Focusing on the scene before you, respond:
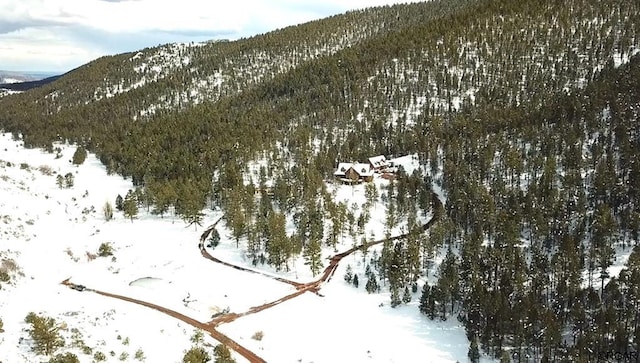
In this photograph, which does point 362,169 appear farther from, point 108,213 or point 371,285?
point 108,213

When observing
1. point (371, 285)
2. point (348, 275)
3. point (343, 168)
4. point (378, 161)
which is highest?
point (378, 161)

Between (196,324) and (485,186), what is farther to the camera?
(485,186)

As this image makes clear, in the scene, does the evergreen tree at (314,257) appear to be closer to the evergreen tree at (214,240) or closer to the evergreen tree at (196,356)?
the evergreen tree at (214,240)

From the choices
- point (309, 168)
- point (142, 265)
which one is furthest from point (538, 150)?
point (142, 265)

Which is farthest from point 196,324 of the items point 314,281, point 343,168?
point 343,168

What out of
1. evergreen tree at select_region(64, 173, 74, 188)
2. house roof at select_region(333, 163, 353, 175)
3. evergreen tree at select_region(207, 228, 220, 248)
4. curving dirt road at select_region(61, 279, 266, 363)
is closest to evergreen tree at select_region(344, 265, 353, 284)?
curving dirt road at select_region(61, 279, 266, 363)

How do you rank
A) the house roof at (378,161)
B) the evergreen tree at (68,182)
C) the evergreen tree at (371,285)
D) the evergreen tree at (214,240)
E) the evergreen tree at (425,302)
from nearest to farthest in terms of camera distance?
the evergreen tree at (425,302) < the evergreen tree at (371,285) < the evergreen tree at (214,240) < the house roof at (378,161) < the evergreen tree at (68,182)

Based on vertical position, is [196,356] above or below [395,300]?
above

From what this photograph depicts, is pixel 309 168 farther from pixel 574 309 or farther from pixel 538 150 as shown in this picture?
pixel 574 309

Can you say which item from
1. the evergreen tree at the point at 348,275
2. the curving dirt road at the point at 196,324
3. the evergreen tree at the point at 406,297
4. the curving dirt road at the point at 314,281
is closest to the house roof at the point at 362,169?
the curving dirt road at the point at 314,281

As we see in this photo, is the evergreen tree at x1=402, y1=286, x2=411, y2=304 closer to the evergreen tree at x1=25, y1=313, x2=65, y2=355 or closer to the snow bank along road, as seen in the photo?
the snow bank along road
